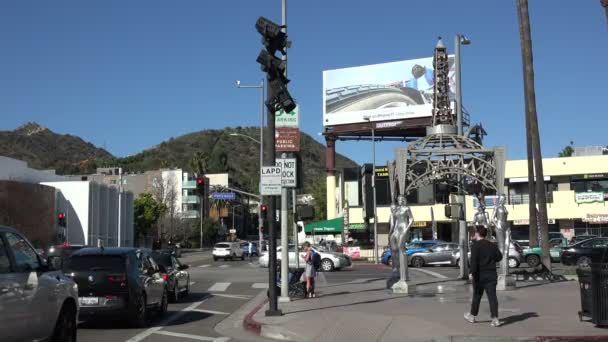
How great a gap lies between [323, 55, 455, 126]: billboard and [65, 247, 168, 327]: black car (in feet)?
153

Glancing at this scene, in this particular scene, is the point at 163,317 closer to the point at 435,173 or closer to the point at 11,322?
the point at 11,322

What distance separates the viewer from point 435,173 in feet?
71.3

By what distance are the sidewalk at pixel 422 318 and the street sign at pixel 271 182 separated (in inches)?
108

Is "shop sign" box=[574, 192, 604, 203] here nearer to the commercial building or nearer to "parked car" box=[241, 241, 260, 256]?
the commercial building

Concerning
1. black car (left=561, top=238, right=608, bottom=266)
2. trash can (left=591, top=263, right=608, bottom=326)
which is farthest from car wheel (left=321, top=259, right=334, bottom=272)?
trash can (left=591, top=263, right=608, bottom=326)

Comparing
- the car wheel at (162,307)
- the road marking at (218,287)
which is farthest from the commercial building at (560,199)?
the car wheel at (162,307)

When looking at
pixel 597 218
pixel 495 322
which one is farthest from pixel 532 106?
pixel 597 218

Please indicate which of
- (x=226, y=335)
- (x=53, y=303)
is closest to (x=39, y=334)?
(x=53, y=303)

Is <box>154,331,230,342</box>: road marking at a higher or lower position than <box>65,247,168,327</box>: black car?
lower

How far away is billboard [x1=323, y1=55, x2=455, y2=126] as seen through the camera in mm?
58094

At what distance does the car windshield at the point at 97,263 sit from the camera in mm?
13141

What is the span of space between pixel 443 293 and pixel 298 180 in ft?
19.5

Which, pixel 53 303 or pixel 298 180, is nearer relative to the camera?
pixel 53 303

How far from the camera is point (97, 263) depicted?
43.4ft
